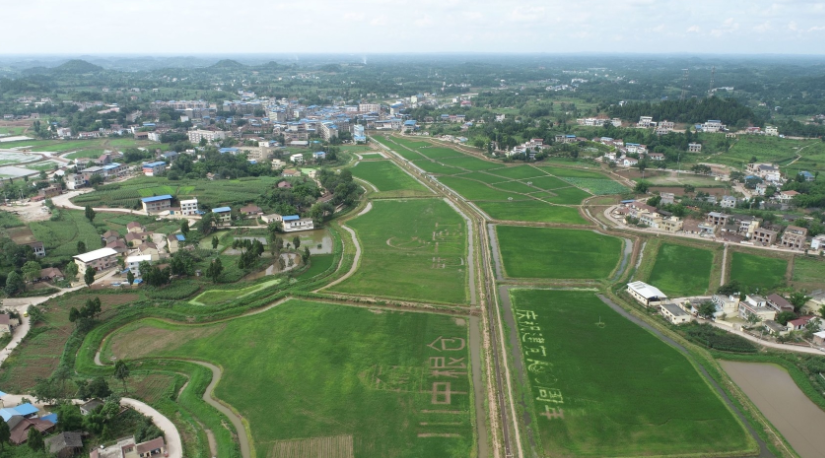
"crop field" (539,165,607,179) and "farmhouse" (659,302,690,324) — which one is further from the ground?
"crop field" (539,165,607,179)

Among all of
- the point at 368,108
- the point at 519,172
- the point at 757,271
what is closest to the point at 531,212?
the point at 519,172

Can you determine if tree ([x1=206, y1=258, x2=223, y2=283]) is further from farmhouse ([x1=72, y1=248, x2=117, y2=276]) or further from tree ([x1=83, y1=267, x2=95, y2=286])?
farmhouse ([x1=72, y1=248, x2=117, y2=276])

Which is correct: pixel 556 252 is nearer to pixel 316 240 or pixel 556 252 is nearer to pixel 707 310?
pixel 707 310

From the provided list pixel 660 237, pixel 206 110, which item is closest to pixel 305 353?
pixel 660 237

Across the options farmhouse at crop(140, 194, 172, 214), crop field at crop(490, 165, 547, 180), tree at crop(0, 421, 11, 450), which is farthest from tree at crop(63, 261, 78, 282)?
crop field at crop(490, 165, 547, 180)

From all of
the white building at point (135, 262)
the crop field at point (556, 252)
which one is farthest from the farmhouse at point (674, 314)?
the white building at point (135, 262)

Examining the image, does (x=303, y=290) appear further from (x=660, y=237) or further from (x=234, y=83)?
(x=234, y=83)
